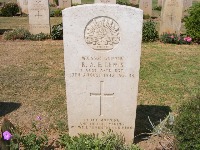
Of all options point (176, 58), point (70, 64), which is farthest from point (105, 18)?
point (176, 58)

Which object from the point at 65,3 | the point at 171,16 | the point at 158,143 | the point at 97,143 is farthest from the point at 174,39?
the point at 65,3

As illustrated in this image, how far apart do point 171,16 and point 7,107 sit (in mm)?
7839

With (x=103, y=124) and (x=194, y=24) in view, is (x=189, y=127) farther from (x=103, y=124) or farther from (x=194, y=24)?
(x=194, y=24)

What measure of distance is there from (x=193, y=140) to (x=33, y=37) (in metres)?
9.17

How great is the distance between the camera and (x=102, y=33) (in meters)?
3.83

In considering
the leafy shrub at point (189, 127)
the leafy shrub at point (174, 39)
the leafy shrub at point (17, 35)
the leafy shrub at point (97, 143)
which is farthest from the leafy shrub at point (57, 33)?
the leafy shrub at point (189, 127)

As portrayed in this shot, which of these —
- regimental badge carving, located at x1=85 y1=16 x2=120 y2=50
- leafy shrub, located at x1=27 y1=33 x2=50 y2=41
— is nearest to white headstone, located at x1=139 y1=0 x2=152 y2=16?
leafy shrub, located at x1=27 y1=33 x2=50 y2=41

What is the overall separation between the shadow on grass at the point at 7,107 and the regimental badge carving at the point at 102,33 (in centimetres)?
253

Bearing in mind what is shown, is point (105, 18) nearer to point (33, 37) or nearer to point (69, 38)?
point (69, 38)

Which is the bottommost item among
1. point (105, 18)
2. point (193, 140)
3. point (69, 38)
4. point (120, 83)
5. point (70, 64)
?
point (193, 140)

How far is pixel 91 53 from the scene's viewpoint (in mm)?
3930

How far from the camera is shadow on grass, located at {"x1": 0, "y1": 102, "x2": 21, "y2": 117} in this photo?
550 cm

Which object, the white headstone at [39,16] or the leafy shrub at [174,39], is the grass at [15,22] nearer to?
the white headstone at [39,16]

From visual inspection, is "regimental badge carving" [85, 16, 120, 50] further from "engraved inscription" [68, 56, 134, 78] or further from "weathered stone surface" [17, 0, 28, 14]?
"weathered stone surface" [17, 0, 28, 14]
